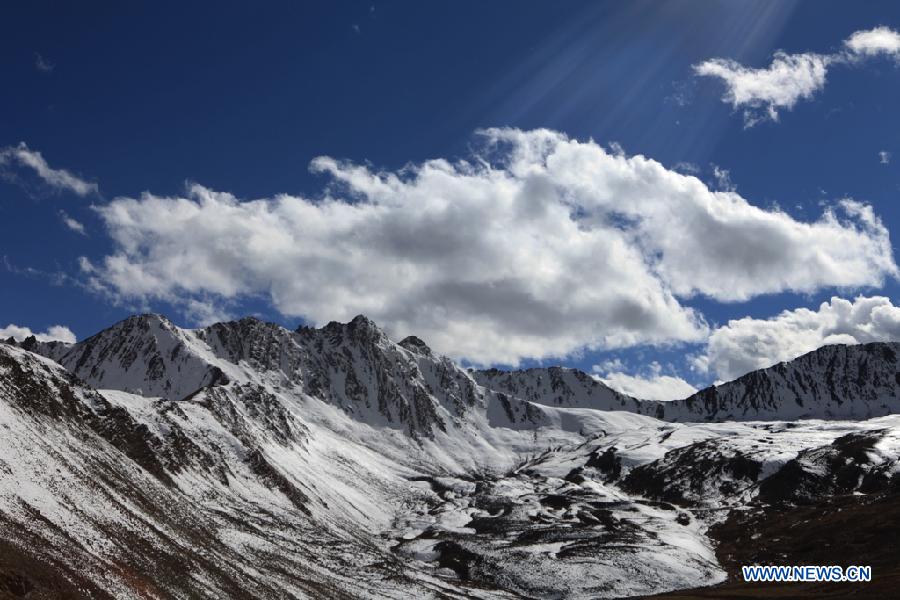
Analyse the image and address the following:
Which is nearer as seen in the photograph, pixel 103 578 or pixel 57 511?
pixel 103 578

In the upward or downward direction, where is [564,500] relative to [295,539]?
upward

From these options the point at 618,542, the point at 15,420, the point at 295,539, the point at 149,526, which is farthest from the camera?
the point at 618,542

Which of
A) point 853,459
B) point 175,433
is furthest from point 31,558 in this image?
point 853,459

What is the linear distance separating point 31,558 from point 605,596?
7683 centimetres

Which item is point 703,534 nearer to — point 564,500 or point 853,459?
point 564,500

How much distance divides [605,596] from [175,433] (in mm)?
83919

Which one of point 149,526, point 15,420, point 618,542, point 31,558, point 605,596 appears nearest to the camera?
point 31,558

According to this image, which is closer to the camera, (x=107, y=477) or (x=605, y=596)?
(x=107, y=477)

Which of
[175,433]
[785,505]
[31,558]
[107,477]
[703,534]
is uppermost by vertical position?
[785,505]

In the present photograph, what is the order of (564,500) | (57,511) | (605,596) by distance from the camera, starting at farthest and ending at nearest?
1. (564,500)
2. (605,596)
3. (57,511)

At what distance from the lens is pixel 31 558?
49.5 metres

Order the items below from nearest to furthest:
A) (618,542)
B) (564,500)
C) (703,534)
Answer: (618,542)
(703,534)
(564,500)

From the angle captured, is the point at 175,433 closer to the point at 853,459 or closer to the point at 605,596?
the point at 605,596

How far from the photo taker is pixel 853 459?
189375 millimetres
